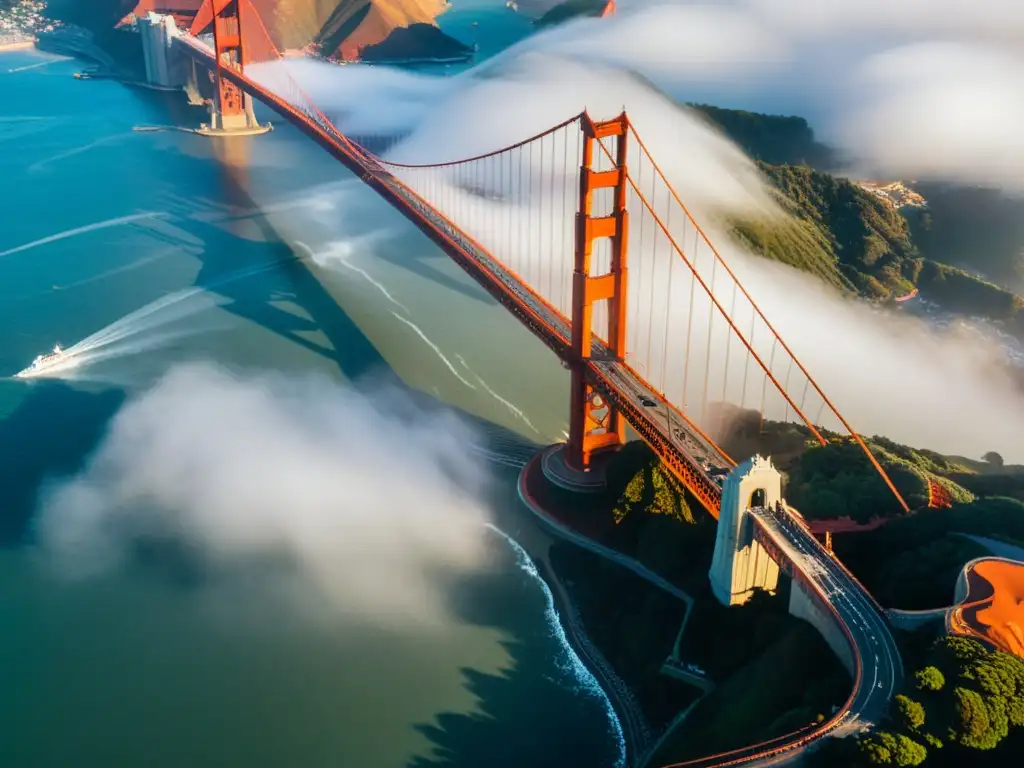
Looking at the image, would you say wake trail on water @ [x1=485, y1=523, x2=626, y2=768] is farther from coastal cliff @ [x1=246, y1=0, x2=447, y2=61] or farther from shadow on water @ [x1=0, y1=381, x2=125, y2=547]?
coastal cliff @ [x1=246, y1=0, x2=447, y2=61]

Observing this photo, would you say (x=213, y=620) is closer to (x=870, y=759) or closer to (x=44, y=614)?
(x=44, y=614)

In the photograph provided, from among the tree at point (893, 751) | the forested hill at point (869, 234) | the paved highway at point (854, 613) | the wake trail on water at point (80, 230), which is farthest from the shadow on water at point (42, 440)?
the forested hill at point (869, 234)

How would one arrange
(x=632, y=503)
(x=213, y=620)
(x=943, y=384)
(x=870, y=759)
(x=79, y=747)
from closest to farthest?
1. (x=870, y=759)
2. (x=79, y=747)
3. (x=213, y=620)
4. (x=632, y=503)
5. (x=943, y=384)

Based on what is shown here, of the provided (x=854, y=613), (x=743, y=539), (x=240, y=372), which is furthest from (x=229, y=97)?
(x=854, y=613)

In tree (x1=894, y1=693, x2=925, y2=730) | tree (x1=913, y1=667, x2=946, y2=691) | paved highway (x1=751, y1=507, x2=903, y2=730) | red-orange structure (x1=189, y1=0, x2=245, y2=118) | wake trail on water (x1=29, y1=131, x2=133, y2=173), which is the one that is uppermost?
red-orange structure (x1=189, y1=0, x2=245, y2=118)

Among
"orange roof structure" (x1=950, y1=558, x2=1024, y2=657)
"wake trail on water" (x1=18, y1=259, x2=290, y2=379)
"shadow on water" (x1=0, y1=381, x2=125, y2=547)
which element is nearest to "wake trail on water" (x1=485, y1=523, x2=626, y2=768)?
"orange roof structure" (x1=950, y1=558, x2=1024, y2=657)

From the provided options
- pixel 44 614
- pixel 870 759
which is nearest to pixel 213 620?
pixel 44 614

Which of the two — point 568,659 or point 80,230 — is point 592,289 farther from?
point 80,230
